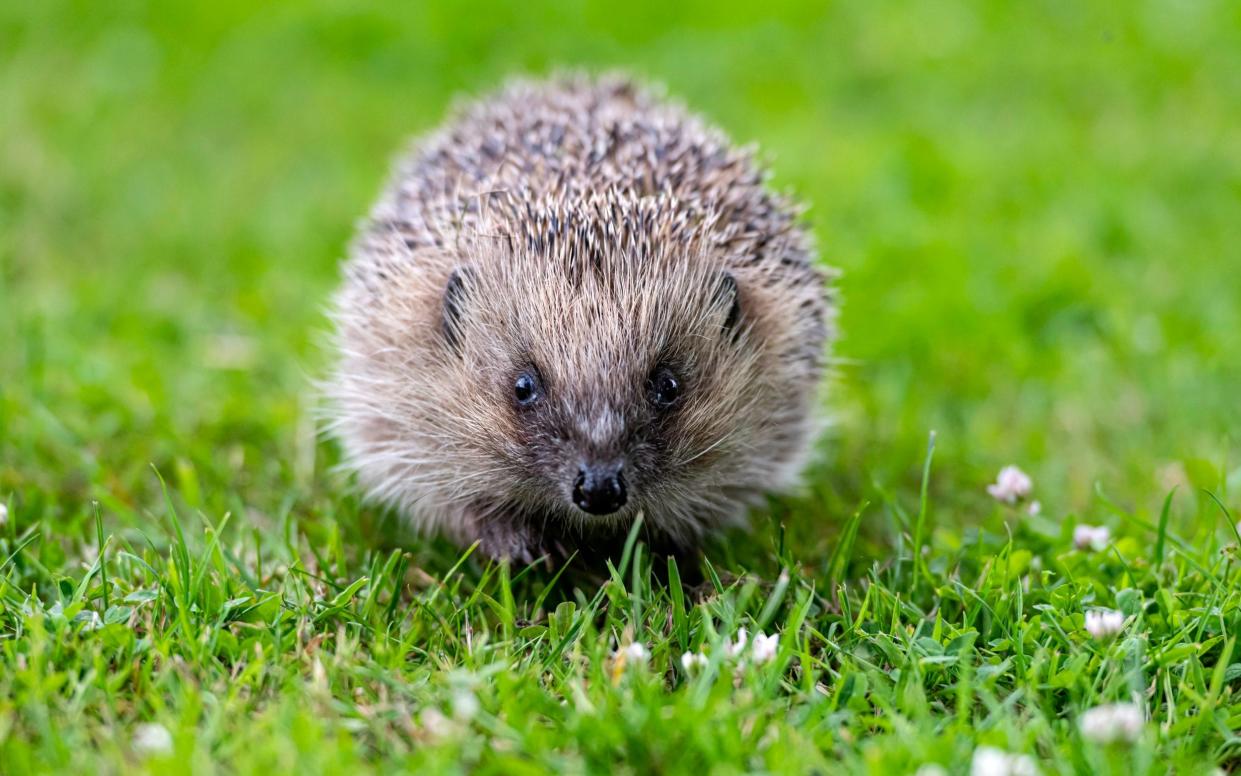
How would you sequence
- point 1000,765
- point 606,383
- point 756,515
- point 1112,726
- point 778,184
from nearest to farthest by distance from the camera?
point 1000,765
point 1112,726
point 606,383
point 756,515
point 778,184

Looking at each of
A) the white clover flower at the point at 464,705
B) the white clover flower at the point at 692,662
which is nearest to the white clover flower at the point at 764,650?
the white clover flower at the point at 692,662

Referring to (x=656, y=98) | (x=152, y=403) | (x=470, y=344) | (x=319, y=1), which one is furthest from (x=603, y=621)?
(x=319, y=1)

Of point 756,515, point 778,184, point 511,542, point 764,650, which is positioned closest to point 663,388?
point 511,542

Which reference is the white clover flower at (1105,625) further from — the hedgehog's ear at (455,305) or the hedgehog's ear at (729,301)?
the hedgehog's ear at (455,305)

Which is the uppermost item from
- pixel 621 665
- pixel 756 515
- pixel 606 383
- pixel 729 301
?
pixel 729 301

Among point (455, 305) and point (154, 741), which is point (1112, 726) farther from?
point (455, 305)

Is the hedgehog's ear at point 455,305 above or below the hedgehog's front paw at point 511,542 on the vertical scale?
above
